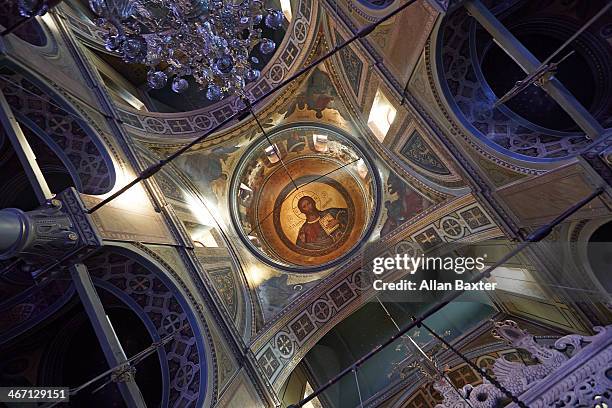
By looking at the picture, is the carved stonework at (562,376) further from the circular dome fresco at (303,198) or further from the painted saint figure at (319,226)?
the painted saint figure at (319,226)

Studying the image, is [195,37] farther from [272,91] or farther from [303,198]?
[303,198]

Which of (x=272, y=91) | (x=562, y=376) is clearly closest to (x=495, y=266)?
(x=562, y=376)

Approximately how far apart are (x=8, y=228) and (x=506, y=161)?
6395 mm

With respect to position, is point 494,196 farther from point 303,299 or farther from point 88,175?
point 88,175

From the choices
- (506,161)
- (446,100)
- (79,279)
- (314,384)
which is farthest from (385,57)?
(314,384)

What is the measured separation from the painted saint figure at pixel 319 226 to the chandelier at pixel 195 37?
570 cm

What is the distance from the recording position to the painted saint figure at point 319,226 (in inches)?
418

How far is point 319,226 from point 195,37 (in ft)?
21.9

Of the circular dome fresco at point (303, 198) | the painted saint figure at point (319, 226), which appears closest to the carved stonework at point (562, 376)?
the circular dome fresco at point (303, 198)

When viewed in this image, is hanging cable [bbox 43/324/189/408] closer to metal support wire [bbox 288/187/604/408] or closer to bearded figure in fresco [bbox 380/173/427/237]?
metal support wire [bbox 288/187/604/408]

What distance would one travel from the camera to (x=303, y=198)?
36.2 feet

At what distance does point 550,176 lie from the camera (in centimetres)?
459

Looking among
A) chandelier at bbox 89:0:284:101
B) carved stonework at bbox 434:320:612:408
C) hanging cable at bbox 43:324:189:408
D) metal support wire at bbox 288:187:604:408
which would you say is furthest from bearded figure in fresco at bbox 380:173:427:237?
hanging cable at bbox 43:324:189:408

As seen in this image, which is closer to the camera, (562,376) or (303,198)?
(562,376)
